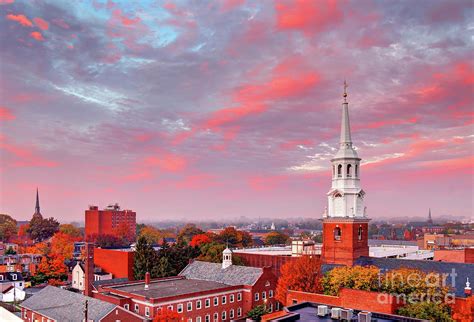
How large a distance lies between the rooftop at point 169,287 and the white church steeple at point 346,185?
20.7 m

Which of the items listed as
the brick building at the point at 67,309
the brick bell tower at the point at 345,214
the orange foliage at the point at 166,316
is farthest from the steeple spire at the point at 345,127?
the brick building at the point at 67,309

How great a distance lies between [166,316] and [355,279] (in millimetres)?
22715

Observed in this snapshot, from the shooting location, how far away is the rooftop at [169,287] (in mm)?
58034

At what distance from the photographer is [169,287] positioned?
63125mm

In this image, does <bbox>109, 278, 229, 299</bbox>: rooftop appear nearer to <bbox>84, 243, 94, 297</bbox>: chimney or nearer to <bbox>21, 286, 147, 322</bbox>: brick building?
<bbox>84, 243, 94, 297</bbox>: chimney

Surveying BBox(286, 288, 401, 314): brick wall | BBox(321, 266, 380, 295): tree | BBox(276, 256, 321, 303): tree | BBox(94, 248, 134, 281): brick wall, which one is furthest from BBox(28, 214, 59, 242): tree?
BBox(286, 288, 401, 314): brick wall

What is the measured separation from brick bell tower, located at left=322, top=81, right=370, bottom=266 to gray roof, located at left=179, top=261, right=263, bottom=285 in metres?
11.9

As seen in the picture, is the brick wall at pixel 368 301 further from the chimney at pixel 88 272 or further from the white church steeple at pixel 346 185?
the chimney at pixel 88 272

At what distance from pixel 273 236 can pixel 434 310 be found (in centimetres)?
15355

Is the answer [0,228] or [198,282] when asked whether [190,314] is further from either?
[0,228]

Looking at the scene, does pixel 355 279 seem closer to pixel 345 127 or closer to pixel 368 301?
pixel 368 301

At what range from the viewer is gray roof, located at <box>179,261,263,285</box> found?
6719 centimetres

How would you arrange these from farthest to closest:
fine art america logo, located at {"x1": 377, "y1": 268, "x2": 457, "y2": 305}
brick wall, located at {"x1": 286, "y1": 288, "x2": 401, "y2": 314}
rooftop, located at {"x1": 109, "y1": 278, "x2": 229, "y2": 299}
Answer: rooftop, located at {"x1": 109, "y1": 278, "x2": 229, "y2": 299} < fine art america logo, located at {"x1": 377, "y1": 268, "x2": 457, "y2": 305} < brick wall, located at {"x1": 286, "y1": 288, "x2": 401, "y2": 314}

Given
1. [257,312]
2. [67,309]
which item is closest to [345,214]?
[257,312]
